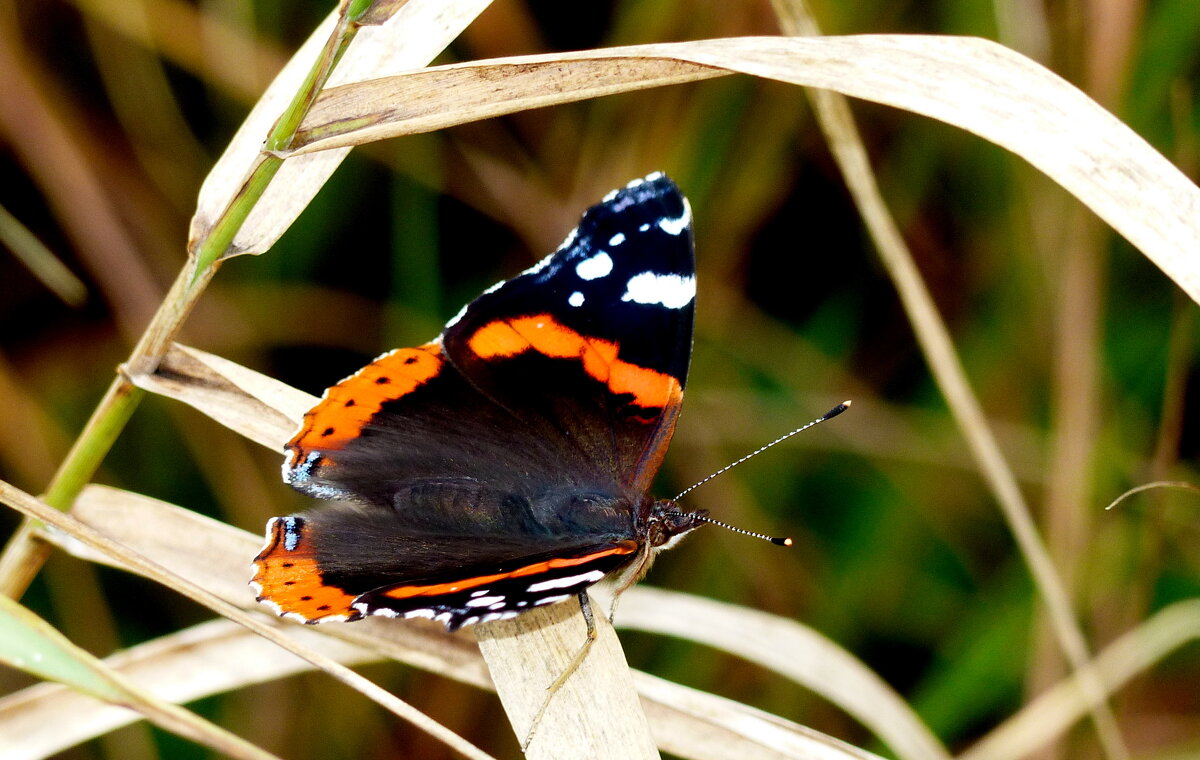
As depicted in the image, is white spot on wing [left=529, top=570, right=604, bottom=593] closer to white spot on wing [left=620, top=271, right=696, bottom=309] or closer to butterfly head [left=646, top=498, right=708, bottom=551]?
butterfly head [left=646, top=498, right=708, bottom=551]

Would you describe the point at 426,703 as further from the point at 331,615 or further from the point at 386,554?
the point at 331,615

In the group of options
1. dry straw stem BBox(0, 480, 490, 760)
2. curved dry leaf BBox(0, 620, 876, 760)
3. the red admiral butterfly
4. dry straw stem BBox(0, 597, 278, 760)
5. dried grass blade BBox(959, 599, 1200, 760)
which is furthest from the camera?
dried grass blade BBox(959, 599, 1200, 760)

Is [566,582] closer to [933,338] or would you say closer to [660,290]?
[660,290]

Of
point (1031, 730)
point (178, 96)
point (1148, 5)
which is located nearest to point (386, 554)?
point (1031, 730)

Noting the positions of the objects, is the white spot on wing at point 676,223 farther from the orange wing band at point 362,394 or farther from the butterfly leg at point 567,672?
the butterfly leg at point 567,672

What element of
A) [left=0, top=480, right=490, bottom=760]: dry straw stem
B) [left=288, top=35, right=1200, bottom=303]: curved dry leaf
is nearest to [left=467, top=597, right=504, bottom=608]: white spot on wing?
[left=0, top=480, right=490, bottom=760]: dry straw stem

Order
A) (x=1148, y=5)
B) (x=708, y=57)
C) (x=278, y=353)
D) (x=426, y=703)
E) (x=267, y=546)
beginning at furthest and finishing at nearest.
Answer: (x=278, y=353) → (x=426, y=703) → (x=1148, y=5) → (x=267, y=546) → (x=708, y=57)

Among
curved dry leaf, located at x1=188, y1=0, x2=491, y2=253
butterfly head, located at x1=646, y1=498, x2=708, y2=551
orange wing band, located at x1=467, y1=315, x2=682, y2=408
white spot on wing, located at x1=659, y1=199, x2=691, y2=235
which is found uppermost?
white spot on wing, located at x1=659, y1=199, x2=691, y2=235
